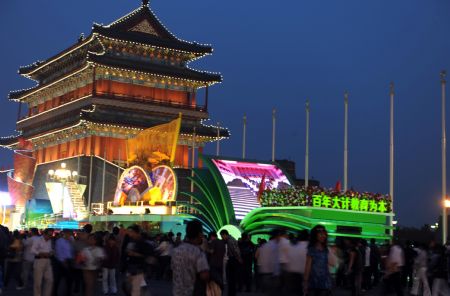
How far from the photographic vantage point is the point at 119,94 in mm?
68688

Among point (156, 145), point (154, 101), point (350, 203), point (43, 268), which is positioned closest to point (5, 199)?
point (154, 101)

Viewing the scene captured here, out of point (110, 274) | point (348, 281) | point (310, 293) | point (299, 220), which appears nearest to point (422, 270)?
point (310, 293)

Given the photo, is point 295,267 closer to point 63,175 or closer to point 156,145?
point 156,145

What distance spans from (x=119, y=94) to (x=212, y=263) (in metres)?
52.4

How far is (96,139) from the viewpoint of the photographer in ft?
223

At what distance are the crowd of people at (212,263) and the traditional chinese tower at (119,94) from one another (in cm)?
4081

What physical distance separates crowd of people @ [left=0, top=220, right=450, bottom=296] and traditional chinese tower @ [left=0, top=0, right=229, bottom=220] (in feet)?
134

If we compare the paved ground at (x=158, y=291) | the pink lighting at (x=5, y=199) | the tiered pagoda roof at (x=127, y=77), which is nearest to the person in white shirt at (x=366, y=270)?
the paved ground at (x=158, y=291)

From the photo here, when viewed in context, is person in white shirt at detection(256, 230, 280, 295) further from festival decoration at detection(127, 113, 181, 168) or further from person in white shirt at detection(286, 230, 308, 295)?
festival decoration at detection(127, 113, 181, 168)

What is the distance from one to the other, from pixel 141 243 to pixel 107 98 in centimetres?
5498

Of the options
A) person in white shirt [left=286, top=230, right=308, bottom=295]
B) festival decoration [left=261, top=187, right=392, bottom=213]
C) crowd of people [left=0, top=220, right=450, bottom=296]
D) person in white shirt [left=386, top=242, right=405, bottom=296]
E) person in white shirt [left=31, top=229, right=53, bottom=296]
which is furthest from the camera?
festival decoration [left=261, top=187, right=392, bottom=213]

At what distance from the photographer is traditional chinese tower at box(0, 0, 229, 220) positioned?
67562 millimetres

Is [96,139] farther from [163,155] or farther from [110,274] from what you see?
[110,274]

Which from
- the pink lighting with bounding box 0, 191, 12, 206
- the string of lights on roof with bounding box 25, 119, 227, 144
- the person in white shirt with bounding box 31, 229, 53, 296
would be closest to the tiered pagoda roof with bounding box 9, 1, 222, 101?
the string of lights on roof with bounding box 25, 119, 227, 144
